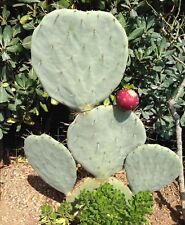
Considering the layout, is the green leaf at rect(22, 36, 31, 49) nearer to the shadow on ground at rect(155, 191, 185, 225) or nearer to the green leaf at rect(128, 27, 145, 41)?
the green leaf at rect(128, 27, 145, 41)

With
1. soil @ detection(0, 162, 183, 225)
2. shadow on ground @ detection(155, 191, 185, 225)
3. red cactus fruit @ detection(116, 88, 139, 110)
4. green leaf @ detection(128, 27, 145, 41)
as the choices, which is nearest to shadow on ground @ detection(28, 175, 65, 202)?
soil @ detection(0, 162, 183, 225)

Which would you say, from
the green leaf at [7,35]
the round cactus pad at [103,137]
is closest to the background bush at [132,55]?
the green leaf at [7,35]

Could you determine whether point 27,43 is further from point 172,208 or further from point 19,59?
point 172,208

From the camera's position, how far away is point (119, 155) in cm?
390

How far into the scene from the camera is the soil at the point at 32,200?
413cm

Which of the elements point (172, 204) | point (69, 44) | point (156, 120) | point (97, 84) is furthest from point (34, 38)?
point (172, 204)

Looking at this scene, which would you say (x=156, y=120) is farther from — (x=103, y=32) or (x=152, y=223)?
(x=103, y=32)

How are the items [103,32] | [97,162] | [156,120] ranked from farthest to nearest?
[156,120]
[97,162]
[103,32]

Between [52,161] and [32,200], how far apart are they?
0.49 meters

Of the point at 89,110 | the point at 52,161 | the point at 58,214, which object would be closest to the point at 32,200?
the point at 58,214

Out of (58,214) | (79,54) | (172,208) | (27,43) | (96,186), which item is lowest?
(172,208)

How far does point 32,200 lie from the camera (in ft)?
14.0

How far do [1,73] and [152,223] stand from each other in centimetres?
145

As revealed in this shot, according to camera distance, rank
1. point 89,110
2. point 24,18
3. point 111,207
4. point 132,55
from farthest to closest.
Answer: point 132,55 < point 24,18 < point 89,110 < point 111,207
